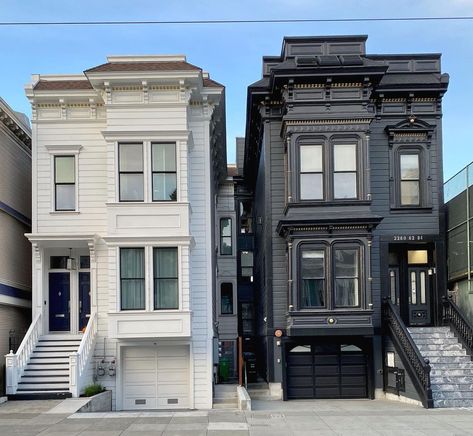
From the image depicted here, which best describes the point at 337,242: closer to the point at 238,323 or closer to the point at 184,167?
the point at 184,167

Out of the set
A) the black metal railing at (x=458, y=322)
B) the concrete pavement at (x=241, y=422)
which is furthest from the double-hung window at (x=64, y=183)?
the black metal railing at (x=458, y=322)

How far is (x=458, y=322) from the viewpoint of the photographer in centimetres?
2155

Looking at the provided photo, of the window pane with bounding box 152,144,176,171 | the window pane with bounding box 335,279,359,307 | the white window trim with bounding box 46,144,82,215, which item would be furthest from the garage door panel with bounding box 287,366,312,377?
the white window trim with bounding box 46,144,82,215

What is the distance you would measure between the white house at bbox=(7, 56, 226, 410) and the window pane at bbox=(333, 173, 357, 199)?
405cm

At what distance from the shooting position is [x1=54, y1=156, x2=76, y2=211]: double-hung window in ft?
68.4

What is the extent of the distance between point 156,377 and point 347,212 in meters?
7.65

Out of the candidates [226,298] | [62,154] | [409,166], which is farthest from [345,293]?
[226,298]

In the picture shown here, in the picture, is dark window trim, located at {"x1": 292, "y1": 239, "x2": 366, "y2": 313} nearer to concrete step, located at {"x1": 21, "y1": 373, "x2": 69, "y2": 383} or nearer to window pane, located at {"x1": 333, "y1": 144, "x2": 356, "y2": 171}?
window pane, located at {"x1": 333, "y1": 144, "x2": 356, "y2": 171}

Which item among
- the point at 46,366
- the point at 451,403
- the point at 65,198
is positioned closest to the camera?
the point at 451,403

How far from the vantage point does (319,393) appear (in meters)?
21.9

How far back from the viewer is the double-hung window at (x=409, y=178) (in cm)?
2284

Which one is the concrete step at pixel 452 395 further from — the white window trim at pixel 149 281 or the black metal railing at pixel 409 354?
the white window trim at pixel 149 281

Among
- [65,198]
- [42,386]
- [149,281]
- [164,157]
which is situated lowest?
[42,386]

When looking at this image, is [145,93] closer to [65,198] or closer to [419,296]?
[65,198]
